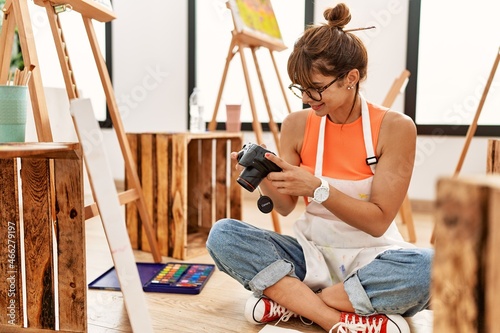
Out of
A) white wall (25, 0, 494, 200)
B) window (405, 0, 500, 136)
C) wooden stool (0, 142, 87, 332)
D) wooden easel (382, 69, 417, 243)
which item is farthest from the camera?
white wall (25, 0, 494, 200)

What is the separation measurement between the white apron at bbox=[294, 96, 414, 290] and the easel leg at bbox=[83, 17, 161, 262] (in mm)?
679

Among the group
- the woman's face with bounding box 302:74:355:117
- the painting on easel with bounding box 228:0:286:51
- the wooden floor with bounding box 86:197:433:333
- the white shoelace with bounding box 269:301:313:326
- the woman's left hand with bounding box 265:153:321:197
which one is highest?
the painting on easel with bounding box 228:0:286:51

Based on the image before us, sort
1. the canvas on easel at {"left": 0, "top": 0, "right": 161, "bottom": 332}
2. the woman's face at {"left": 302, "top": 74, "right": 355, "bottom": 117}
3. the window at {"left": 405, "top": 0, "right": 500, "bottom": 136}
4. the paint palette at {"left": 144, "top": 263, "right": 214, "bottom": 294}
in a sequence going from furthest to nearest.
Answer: the window at {"left": 405, "top": 0, "right": 500, "bottom": 136}
the paint palette at {"left": 144, "top": 263, "right": 214, "bottom": 294}
the woman's face at {"left": 302, "top": 74, "right": 355, "bottom": 117}
the canvas on easel at {"left": 0, "top": 0, "right": 161, "bottom": 332}

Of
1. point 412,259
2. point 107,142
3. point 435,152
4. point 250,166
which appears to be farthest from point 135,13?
point 412,259

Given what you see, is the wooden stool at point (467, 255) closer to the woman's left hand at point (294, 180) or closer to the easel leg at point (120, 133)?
the woman's left hand at point (294, 180)

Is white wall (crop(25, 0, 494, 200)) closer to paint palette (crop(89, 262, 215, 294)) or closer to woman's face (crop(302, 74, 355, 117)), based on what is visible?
paint palette (crop(89, 262, 215, 294))

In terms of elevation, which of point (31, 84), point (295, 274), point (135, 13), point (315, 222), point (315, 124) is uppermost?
point (135, 13)

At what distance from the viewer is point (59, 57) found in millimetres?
1388

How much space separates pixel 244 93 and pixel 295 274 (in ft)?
6.94

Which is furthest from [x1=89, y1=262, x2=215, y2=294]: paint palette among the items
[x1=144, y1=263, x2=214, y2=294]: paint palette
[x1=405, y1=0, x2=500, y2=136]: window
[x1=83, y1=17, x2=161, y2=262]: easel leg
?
[x1=405, y1=0, x2=500, y2=136]: window

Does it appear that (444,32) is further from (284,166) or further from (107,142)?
(107,142)

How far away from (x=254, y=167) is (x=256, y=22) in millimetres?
1179

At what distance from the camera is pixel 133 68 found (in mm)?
3469

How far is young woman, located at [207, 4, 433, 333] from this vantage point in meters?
1.12
